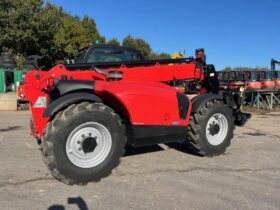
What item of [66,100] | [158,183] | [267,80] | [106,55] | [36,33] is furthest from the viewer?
[36,33]

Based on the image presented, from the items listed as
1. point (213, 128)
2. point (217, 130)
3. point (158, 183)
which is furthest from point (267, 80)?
point (158, 183)

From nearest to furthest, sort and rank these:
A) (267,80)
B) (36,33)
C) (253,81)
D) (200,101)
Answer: (200,101) → (253,81) → (267,80) → (36,33)

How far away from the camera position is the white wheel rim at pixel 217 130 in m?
6.93

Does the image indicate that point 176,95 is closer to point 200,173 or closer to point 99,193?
point 200,173

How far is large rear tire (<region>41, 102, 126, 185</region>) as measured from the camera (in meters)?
5.03

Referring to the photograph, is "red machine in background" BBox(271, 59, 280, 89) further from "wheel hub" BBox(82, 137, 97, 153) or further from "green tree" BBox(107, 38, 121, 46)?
"green tree" BBox(107, 38, 121, 46)

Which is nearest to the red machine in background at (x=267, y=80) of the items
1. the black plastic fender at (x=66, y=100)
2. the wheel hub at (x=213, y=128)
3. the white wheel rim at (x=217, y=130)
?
the white wheel rim at (x=217, y=130)

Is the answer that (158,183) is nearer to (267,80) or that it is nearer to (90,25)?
(267,80)

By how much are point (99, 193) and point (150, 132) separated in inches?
57.7

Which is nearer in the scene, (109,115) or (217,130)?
(109,115)

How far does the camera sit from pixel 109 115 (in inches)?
212

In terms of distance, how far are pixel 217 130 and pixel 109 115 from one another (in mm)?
2579

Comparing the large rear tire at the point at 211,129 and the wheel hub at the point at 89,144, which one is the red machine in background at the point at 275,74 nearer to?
the large rear tire at the point at 211,129

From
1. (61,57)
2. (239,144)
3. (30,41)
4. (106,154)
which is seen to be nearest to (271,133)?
(239,144)
